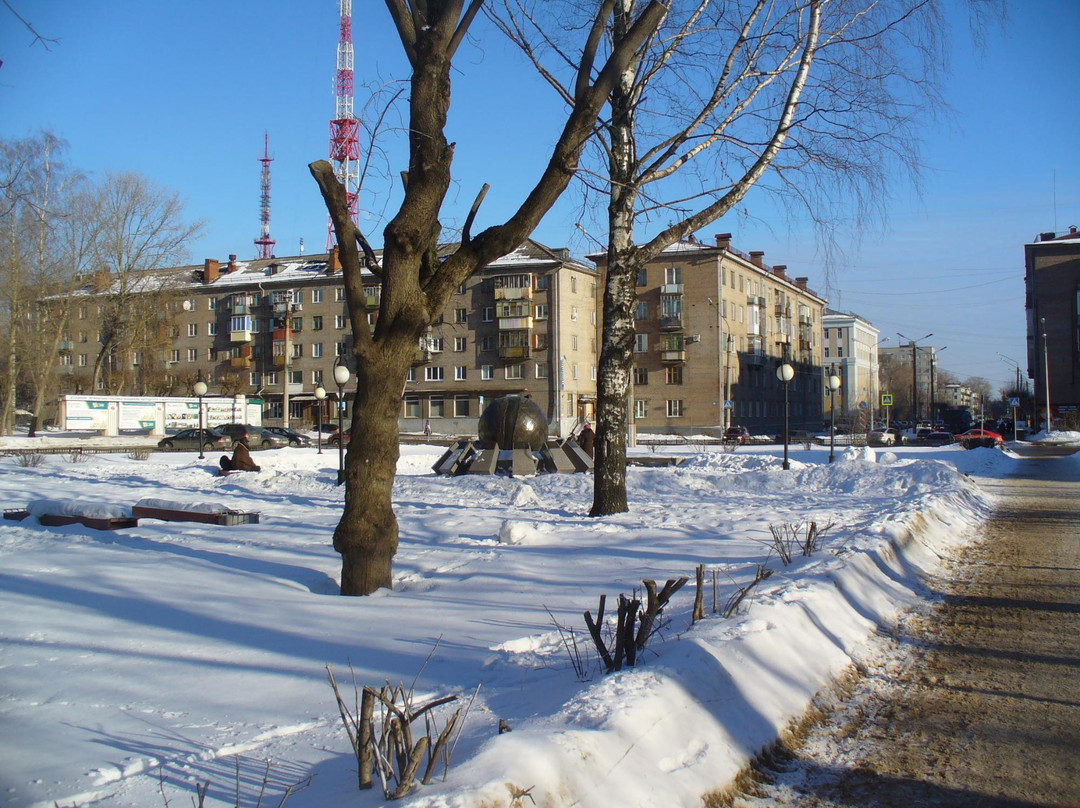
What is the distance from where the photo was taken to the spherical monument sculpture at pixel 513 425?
23438 mm

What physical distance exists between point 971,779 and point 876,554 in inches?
200

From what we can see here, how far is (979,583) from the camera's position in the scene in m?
8.83

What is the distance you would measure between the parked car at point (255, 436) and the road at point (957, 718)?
130ft

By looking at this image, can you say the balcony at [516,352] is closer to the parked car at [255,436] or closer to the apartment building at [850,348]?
the parked car at [255,436]

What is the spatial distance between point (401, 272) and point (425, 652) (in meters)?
3.27

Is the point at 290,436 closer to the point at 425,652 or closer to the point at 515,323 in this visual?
the point at 515,323

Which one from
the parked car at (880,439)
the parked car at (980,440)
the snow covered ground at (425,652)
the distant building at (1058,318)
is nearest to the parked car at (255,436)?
the snow covered ground at (425,652)

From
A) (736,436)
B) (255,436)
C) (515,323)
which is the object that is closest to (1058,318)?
(736,436)

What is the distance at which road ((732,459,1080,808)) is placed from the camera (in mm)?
3861

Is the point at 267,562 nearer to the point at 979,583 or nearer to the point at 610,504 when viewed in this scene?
the point at 610,504

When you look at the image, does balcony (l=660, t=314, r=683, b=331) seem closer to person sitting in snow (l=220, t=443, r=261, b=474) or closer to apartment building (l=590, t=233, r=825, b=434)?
apartment building (l=590, t=233, r=825, b=434)

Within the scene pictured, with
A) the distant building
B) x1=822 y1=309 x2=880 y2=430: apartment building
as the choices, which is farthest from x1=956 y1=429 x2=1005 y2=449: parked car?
x1=822 y1=309 x2=880 y2=430: apartment building

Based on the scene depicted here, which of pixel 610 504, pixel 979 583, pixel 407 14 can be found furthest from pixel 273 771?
pixel 610 504

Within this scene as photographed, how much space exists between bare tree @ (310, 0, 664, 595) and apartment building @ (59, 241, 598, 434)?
5066 centimetres
